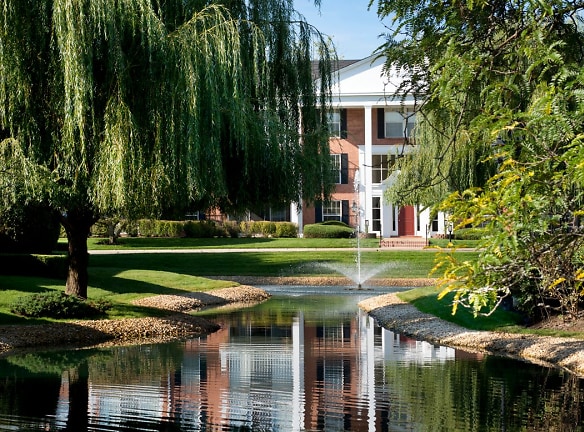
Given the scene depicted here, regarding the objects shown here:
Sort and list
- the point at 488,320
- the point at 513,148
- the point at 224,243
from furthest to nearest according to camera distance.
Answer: the point at 224,243 → the point at 488,320 → the point at 513,148

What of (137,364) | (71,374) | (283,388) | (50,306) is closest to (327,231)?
(50,306)

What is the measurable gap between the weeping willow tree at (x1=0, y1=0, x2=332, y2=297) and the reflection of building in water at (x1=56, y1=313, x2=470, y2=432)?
282 cm

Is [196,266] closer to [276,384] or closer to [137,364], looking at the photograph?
[137,364]


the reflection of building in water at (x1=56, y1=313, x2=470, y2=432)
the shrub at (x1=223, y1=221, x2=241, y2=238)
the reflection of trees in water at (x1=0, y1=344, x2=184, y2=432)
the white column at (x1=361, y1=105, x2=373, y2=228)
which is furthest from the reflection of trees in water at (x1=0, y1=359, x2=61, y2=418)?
the white column at (x1=361, y1=105, x2=373, y2=228)

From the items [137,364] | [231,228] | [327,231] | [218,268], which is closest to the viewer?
[137,364]

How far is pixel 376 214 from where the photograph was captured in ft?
153

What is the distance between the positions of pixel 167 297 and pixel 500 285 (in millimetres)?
16205

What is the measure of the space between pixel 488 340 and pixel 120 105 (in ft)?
23.8

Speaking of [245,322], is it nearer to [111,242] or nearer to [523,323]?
[523,323]

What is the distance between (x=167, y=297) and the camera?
21.1m

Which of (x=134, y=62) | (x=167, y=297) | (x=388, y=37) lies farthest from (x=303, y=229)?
(x=388, y=37)

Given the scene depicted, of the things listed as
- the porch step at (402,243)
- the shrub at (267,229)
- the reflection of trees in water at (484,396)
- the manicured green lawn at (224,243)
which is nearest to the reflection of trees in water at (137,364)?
the reflection of trees in water at (484,396)

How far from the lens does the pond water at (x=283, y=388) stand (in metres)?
8.65

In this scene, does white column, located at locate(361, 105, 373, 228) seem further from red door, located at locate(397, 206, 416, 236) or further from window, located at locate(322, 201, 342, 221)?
red door, located at locate(397, 206, 416, 236)
